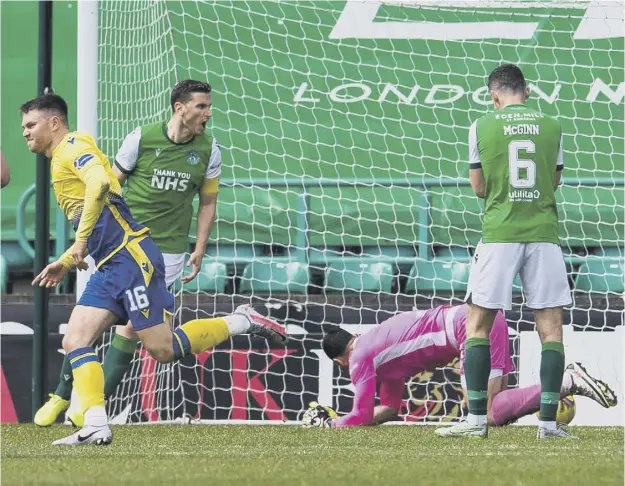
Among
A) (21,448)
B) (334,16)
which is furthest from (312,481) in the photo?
(334,16)

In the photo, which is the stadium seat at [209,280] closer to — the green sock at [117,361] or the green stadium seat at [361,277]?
the green stadium seat at [361,277]

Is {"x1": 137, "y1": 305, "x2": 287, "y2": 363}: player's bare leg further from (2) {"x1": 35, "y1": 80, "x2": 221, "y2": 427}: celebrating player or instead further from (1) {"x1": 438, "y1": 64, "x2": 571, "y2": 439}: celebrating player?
(1) {"x1": 438, "y1": 64, "x2": 571, "y2": 439}: celebrating player

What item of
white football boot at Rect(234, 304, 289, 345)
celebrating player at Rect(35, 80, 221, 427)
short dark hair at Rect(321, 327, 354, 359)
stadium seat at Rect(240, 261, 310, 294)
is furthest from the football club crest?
stadium seat at Rect(240, 261, 310, 294)

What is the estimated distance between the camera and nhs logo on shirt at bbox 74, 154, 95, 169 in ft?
18.0

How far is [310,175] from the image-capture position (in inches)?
408

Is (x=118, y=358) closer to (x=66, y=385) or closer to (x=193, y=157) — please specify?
(x=66, y=385)

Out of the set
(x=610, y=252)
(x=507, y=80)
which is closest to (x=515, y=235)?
(x=507, y=80)

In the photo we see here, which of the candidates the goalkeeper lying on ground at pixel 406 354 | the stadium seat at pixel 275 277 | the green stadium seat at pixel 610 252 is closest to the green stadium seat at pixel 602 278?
the green stadium seat at pixel 610 252

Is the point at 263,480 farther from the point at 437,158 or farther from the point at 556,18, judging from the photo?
the point at 556,18

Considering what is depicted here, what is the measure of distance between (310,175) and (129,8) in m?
2.30

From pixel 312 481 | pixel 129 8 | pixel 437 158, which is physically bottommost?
pixel 312 481

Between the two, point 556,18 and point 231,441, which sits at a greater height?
point 556,18

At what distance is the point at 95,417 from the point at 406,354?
7.26 ft

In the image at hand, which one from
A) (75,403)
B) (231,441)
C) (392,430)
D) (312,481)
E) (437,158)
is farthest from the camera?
(437,158)
